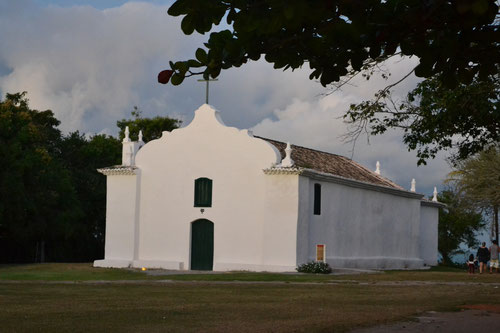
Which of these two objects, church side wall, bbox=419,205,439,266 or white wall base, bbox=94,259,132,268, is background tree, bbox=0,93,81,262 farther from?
church side wall, bbox=419,205,439,266

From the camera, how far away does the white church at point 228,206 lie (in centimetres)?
2927

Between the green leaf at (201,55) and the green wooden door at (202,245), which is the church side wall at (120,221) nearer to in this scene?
the green wooden door at (202,245)

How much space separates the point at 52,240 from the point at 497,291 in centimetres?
2688

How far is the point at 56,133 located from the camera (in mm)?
46938

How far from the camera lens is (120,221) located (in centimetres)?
3216

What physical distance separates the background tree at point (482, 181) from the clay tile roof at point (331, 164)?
5148 mm

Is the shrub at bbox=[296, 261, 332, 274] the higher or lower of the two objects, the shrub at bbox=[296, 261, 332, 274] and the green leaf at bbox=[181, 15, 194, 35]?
the lower

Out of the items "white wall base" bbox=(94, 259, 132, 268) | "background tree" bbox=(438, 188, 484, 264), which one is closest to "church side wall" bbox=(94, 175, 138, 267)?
"white wall base" bbox=(94, 259, 132, 268)

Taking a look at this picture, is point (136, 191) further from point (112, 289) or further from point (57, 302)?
point (57, 302)

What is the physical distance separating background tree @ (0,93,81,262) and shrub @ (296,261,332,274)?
13193 millimetres

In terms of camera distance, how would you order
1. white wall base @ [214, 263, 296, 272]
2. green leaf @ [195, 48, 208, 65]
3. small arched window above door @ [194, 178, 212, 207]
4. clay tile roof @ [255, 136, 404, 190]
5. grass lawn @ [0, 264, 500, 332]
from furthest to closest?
clay tile roof @ [255, 136, 404, 190], small arched window above door @ [194, 178, 212, 207], white wall base @ [214, 263, 296, 272], grass lawn @ [0, 264, 500, 332], green leaf @ [195, 48, 208, 65]

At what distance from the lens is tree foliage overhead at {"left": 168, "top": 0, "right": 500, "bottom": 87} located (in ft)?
18.3

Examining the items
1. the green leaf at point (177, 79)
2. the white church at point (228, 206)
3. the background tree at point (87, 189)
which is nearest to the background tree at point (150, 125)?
the background tree at point (87, 189)

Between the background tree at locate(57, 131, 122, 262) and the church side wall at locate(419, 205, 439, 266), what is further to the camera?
the church side wall at locate(419, 205, 439, 266)
